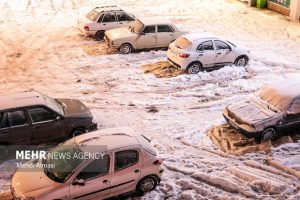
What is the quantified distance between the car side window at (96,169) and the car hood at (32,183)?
1.80 feet

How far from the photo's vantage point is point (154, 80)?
16469 millimetres

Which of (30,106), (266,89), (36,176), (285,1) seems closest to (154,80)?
(266,89)

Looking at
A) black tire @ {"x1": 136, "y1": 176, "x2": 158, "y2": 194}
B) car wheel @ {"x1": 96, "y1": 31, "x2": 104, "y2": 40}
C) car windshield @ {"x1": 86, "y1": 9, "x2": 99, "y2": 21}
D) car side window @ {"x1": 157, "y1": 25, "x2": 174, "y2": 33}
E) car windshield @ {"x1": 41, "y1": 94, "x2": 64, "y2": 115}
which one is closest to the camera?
black tire @ {"x1": 136, "y1": 176, "x2": 158, "y2": 194}

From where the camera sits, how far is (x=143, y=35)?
19.1 metres

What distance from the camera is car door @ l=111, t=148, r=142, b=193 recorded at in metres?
9.30

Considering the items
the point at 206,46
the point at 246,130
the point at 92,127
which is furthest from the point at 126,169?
the point at 206,46

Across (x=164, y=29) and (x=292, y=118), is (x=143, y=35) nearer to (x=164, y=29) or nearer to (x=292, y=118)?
(x=164, y=29)

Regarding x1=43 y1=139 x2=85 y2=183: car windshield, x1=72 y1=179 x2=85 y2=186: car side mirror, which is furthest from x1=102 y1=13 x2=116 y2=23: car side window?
x1=72 y1=179 x2=85 y2=186: car side mirror

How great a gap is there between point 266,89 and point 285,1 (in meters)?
14.6

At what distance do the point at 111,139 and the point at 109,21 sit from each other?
12057 mm

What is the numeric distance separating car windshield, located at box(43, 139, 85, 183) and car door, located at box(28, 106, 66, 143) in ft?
5.27

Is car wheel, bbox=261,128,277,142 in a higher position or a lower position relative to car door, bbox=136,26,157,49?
lower

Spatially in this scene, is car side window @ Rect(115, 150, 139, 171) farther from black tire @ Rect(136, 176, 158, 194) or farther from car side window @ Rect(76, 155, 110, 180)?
black tire @ Rect(136, 176, 158, 194)

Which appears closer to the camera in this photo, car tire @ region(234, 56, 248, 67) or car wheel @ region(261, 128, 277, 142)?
car wheel @ region(261, 128, 277, 142)
